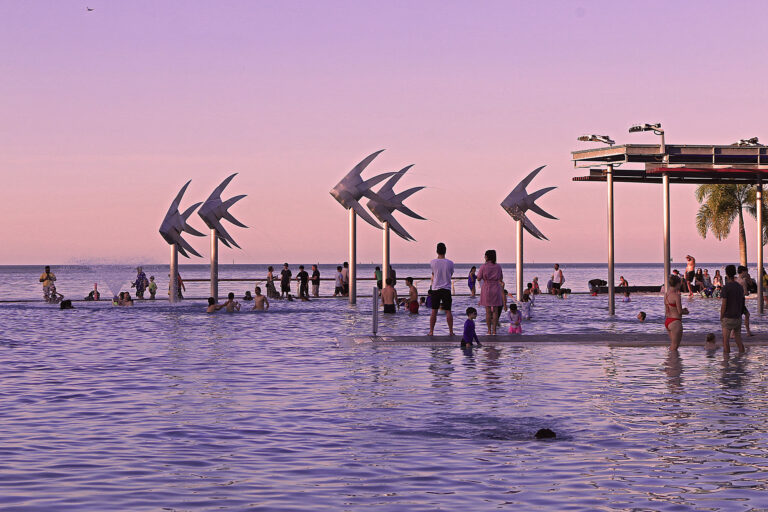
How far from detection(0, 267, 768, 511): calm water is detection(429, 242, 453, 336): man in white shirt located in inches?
87.2

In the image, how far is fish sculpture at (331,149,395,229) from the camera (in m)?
43.3

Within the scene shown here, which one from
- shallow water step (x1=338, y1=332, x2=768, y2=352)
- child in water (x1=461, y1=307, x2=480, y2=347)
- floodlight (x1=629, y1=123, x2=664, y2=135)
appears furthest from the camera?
floodlight (x1=629, y1=123, x2=664, y2=135)

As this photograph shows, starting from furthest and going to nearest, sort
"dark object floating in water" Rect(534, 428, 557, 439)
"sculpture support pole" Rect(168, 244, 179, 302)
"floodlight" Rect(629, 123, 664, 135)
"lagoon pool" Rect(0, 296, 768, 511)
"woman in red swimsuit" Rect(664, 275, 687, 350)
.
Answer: "sculpture support pole" Rect(168, 244, 179, 302) < "floodlight" Rect(629, 123, 664, 135) < "woman in red swimsuit" Rect(664, 275, 687, 350) < "dark object floating in water" Rect(534, 428, 557, 439) < "lagoon pool" Rect(0, 296, 768, 511)

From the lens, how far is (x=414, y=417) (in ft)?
38.9

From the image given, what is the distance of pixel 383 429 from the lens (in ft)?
36.2

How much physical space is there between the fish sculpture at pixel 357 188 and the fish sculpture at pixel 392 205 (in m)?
0.25

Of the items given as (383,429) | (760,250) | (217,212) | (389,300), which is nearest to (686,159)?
(760,250)

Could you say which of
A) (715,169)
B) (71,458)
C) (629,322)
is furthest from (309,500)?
(715,169)

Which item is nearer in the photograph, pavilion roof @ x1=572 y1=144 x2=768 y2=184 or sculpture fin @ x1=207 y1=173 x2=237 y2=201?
pavilion roof @ x1=572 y1=144 x2=768 y2=184

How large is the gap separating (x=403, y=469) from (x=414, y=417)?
2919mm

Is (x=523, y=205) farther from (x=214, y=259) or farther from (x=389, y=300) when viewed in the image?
(x=214, y=259)

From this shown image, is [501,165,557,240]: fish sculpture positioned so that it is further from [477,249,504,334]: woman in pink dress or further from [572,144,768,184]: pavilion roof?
→ [477,249,504,334]: woman in pink dress

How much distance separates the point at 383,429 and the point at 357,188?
1283 inches

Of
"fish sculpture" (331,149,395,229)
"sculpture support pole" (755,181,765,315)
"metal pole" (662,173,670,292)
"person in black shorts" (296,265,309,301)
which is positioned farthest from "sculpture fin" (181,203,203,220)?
"sculpture support pole" (755,181,765,315)
